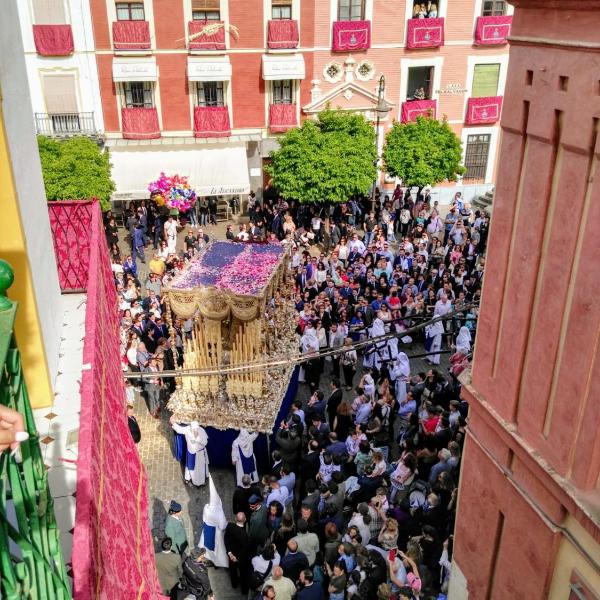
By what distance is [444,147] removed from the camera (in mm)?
24828

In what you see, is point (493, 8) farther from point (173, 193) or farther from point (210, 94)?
point (173, 193)

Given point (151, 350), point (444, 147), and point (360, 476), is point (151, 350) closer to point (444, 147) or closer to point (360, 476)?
point (360, 476)

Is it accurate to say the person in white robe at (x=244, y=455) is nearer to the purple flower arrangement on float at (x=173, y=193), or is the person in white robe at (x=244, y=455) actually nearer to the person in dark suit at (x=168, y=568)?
the person in dark suit at (x=168, y=568)

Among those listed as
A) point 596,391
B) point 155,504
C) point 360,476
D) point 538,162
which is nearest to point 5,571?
point 596,391

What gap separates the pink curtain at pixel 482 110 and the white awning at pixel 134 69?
494 inches

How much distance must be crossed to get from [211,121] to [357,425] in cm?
1724

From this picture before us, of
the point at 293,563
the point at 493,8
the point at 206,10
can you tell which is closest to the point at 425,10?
the point at 493,8

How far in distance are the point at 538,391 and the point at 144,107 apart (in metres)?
22.8

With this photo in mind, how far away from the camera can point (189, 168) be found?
25.7m

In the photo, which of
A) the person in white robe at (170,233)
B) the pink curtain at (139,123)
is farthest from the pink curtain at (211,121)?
the person in white robe at (170,233)

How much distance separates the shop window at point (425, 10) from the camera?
86.7 feet

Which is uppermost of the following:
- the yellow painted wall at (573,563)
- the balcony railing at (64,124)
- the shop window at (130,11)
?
the shop window at (130,11)

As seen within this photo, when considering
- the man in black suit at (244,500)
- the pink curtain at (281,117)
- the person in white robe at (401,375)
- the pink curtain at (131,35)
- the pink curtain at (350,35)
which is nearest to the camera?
the man in black suit at (244,500)

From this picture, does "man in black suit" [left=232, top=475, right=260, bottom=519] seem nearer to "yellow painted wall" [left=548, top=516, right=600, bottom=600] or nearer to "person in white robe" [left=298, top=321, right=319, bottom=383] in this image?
"person in white robe" [left=298, top=321, right=319, bottom=383]
